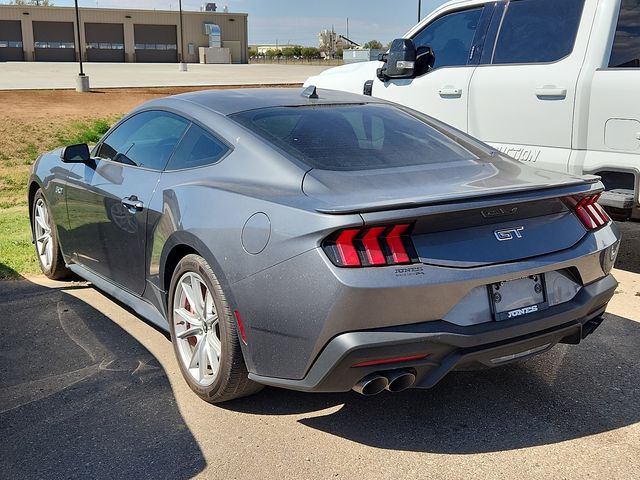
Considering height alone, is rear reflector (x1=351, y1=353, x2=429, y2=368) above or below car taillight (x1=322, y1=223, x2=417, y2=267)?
below

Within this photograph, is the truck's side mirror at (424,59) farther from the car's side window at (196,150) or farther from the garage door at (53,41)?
the garage door at (53,41)

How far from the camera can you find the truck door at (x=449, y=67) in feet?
22.3

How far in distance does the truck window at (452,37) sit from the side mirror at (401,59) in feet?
0.80

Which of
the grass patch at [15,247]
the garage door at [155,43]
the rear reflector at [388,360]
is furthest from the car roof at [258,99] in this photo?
the garage door at [155,43]

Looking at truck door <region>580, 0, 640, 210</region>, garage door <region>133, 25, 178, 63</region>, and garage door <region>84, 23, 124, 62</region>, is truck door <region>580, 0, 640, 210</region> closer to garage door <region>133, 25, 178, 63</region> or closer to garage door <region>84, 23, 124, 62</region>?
garage door <region>84, 23, 124, 62</region>

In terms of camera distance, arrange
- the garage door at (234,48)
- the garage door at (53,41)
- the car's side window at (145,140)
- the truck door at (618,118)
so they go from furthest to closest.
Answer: the garage door at (234,48) → the garage door at (53,41) → the truck door at (618,118) → the car's side window at (145,140)

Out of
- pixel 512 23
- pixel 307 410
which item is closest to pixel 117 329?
pixel 307 410

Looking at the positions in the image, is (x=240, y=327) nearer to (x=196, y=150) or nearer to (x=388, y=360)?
(x=388, y=360)

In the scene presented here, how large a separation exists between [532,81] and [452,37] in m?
1.31

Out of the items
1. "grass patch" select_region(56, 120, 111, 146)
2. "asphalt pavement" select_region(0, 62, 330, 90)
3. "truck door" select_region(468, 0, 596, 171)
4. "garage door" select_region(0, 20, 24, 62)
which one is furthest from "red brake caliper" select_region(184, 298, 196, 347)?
"garage door" select_region(0, 20, 24, 62)

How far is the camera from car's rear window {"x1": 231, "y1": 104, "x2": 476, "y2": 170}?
359 cm

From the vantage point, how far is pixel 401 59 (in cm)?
725

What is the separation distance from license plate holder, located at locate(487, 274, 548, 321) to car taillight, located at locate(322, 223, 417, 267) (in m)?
0.45

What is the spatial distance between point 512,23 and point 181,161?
3900 mm
